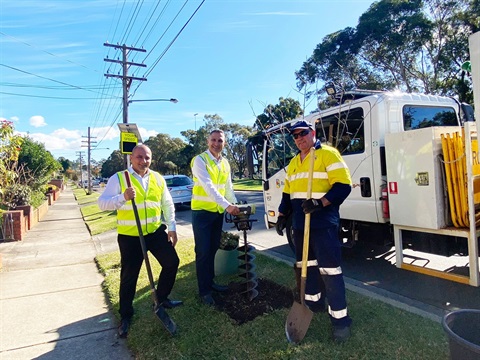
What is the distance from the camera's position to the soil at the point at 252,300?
11.9ft

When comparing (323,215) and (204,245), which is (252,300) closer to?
(204,245)

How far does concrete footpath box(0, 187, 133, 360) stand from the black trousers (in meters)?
0.44

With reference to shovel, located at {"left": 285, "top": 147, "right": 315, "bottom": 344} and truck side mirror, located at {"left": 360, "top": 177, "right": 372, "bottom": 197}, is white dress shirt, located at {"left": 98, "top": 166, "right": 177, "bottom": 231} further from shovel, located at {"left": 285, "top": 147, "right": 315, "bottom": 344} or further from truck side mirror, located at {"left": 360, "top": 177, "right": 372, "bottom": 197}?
truck side mirror, located at {"left": 360, "top": 177, "right": 372, "bottom": 197}

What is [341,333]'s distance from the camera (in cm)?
294

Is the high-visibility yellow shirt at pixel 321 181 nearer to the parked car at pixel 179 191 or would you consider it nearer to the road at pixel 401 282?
the road at pixel 401 282

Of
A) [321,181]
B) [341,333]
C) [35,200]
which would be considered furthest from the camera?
[35,200]

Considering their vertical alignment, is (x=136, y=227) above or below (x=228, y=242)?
above

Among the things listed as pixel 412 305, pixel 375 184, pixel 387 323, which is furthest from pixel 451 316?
pixel 375 184

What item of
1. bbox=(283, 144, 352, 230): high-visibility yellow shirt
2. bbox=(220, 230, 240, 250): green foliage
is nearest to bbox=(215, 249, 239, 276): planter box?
bbox=(220, 230, 240, 250): green foliage

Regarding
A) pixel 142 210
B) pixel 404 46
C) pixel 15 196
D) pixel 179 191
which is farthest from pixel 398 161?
pixel 404 46

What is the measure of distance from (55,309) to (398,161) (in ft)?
15.2

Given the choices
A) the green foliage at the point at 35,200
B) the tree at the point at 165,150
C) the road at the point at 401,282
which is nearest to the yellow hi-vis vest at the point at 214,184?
the road at the point at 401,282

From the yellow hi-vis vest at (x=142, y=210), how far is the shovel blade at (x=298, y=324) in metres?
1.61

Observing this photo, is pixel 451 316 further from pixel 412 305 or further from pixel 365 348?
pixel 412 305
